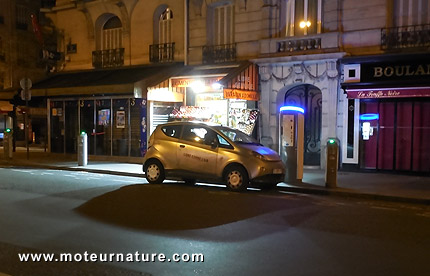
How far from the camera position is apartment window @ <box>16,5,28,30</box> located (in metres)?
31.5

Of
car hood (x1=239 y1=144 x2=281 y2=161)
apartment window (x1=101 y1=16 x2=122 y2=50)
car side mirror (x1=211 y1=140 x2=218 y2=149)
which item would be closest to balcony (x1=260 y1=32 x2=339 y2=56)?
car hood (x1=239 y1=144 x2=281 y2=161)

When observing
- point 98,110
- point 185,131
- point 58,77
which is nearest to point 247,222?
point 185,131

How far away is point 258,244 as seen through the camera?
6504mm

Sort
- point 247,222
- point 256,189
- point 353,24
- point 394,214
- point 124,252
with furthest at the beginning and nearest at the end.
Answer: point 353,24 < point 256,189 < point 394,214 < point 247,222 < point 124,252

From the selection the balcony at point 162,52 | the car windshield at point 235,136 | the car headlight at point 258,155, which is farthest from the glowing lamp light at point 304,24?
the car headlight at point 258,155

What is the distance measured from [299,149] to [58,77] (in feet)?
49.5

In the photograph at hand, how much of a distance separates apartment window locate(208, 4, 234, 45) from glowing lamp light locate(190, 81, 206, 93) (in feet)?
6.41

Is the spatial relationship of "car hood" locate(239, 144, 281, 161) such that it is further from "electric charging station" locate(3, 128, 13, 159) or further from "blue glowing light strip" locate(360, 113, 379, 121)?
"electric charging station" locate(3, 128, 13, 159)

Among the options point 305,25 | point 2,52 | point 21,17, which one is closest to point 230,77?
point 305,25

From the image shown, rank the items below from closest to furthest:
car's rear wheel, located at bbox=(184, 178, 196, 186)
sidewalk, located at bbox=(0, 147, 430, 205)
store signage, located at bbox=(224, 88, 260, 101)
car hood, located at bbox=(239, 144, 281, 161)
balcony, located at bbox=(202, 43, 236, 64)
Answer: sidewalk, located at bbox=(0, 147, 430, 205) < car hood, located at bbox=(239, 144, 281, 161) < car's rear wheel, located at bbox=(184, 178, 196, 186) < store signage, located at bbox=(224, 88, 260, 101) < balcony, located at bbox=(202, 43, 236, 64)

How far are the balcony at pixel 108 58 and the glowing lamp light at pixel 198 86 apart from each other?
14.3 feet

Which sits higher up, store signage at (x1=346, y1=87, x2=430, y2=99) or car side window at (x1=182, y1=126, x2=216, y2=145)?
store signage at (x1=346, y1=87, x2=430, y2=99)

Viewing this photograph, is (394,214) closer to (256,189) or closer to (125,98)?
(256,189)

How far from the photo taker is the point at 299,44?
1627cm
